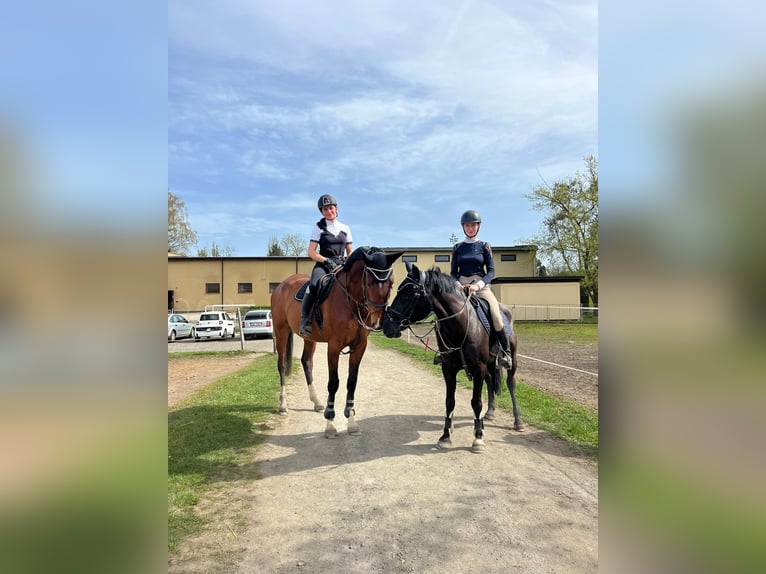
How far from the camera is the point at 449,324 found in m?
5.46

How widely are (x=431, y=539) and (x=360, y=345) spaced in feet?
10.3

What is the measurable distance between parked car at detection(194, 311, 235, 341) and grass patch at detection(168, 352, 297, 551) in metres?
16.9

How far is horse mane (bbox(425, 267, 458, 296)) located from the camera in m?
5.40

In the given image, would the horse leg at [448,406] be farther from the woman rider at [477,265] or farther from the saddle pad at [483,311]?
the woman rider at [477,265]

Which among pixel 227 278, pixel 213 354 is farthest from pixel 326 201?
pixel 227 278

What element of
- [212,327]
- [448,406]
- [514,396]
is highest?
[448,406]

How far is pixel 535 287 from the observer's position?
35.7m

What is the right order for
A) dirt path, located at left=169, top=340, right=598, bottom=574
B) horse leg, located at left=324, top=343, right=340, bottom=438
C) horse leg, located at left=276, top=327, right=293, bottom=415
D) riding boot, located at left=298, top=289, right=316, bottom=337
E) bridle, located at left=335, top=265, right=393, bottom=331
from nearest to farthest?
dirt path, located at left=169, top=340, right=598, bottom=574
bridle, located at left=335, top=265, right=393, bottom=331
horse leg, located at left=324, top=343, right=340, bottom=438
riding boot, located at left=298, top=289, right=316, bottom=337
horse leg, located at left=276, top=327, right=293, bottom=415

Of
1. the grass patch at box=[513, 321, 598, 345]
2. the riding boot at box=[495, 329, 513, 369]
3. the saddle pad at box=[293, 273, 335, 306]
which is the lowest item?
the grass patch at box=[513, 321, 598, 345]

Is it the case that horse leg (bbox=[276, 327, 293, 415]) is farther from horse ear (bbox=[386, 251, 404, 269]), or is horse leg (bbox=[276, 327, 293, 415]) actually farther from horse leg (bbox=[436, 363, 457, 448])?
horse leg (bbox=[436, 363, 457, 448])

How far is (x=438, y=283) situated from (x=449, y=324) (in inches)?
22.0

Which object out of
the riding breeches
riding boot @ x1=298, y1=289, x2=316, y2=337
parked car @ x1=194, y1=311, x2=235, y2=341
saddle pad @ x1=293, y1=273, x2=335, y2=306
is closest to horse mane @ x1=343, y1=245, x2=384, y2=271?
saddle pad @ x1=293, y1=273, x2=335, y2=306

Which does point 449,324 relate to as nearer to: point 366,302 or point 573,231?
point 366,302

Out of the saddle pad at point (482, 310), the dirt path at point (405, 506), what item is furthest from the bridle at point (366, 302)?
the dirt path at point (405, 506)
